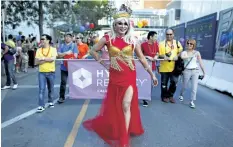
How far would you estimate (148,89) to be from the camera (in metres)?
6.49

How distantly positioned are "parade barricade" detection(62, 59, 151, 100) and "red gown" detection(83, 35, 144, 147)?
5.74ft

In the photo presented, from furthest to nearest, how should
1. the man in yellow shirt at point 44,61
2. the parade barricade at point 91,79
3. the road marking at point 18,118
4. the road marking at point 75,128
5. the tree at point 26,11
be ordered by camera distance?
the tree at point 26,11
the parade barricade at point 91,79
the man in yellow shirt at point 44,61
the road marking at point 18,118
the road marking at point 75,128

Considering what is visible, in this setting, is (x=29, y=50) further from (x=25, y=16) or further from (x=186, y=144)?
(x=186, y=144)

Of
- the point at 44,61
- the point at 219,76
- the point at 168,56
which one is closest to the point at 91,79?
the point at 44,61

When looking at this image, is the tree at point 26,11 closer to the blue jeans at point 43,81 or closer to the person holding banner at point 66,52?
the person holding banner at point 66,52

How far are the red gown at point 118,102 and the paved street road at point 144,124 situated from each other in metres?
0.18

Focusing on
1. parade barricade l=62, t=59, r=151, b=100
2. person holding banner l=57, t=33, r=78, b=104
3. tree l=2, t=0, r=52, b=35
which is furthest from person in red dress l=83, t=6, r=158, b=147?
tree l=2, t=0, r=52, b=35

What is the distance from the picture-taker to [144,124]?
513 centimetres

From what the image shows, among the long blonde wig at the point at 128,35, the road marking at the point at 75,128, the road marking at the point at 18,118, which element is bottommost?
the road marking at the point at 18,118

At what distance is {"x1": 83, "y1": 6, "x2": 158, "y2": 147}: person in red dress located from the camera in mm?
3939

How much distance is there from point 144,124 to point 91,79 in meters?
1.82

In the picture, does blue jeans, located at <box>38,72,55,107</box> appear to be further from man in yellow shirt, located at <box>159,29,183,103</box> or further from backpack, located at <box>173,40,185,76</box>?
backpack, located at <box>173,40,185,76</box>

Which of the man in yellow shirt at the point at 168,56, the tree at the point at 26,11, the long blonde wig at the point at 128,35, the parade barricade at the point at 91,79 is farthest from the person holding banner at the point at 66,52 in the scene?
the tree at the point at 26,11

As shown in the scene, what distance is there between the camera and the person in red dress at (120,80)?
3.94m
